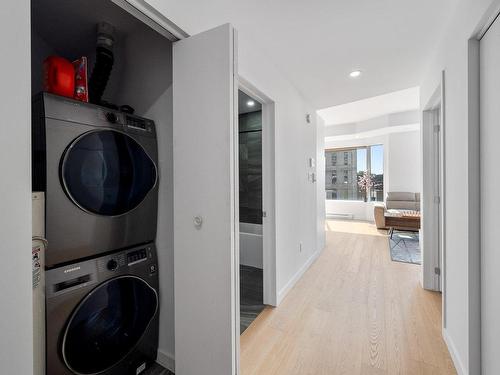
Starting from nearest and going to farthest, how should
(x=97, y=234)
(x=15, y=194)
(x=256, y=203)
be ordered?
(x=15, y=194), (x=97, y=234), (x=256, y=203)

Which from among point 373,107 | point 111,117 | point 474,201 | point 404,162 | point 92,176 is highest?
point 373,107

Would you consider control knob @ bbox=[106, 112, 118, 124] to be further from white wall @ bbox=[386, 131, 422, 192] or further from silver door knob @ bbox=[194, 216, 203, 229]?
white wall @ bbox=[386, 131, 422, 192]

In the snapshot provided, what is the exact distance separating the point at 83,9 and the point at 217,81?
115 cm

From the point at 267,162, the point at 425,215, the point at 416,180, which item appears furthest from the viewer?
the point at 416,180

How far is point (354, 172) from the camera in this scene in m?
7.37

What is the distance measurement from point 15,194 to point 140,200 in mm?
869

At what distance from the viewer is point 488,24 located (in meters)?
1.25

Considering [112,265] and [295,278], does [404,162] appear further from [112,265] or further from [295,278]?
[112,265]

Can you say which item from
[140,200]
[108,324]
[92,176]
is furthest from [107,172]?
[108,324]

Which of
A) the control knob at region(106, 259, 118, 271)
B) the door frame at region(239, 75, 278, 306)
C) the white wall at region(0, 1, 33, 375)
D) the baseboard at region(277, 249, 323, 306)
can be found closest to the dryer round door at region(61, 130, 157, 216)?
the control knob at region(106, 259, 118, 271)

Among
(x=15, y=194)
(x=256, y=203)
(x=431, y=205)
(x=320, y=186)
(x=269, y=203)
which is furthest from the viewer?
(x=320, y=186)

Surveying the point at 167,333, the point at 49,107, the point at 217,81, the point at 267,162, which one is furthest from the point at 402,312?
the point at 49,107

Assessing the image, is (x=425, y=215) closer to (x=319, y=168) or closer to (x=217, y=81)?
(x=319, y=168)

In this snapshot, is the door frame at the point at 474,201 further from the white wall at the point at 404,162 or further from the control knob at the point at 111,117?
the white wall at the point at 404,162
